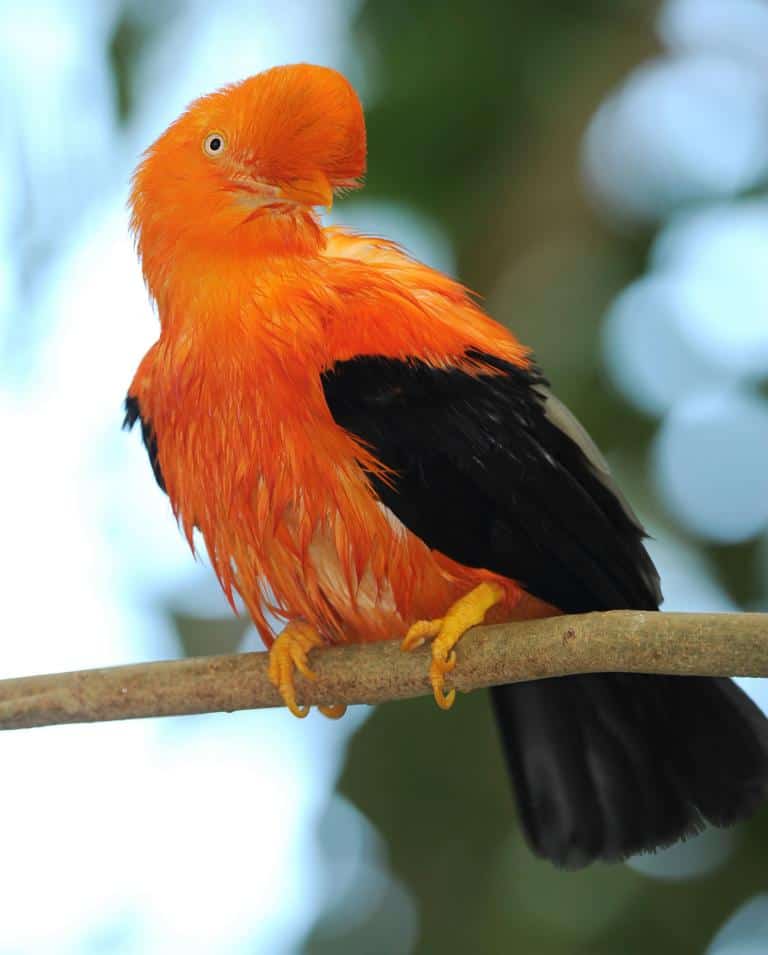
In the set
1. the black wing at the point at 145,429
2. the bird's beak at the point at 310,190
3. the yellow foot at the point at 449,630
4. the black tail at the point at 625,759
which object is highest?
the bird's beak at the point at 310,190

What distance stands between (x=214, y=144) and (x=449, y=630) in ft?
4.18

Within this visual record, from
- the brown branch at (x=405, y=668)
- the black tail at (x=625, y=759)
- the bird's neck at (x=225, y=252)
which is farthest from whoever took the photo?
the black tail at (x=625, y=759)

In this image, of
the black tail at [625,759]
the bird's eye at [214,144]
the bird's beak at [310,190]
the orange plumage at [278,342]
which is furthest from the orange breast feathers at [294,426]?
the black tail at [625,759]

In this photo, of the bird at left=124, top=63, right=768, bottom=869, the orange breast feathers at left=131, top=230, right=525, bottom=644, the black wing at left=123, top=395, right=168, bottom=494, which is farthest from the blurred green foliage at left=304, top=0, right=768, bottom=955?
the black wing at left=123, top=395, right=168, bottom=494

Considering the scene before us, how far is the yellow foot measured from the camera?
3051 mm

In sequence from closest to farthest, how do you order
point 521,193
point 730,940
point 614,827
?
point 614,827 < point 730,940 < point 521,193

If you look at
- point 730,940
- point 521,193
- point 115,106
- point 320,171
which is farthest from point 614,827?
point 115,106

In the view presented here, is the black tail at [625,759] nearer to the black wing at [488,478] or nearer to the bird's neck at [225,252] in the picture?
the black wing at [488,478]

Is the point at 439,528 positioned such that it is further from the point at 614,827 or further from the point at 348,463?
the point at 614,827

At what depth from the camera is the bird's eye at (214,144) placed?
325 centimetres

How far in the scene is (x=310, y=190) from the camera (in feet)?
10.6

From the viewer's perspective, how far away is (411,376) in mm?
3180

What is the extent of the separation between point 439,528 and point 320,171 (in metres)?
0.88

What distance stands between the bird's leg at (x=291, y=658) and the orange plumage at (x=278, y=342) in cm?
8
